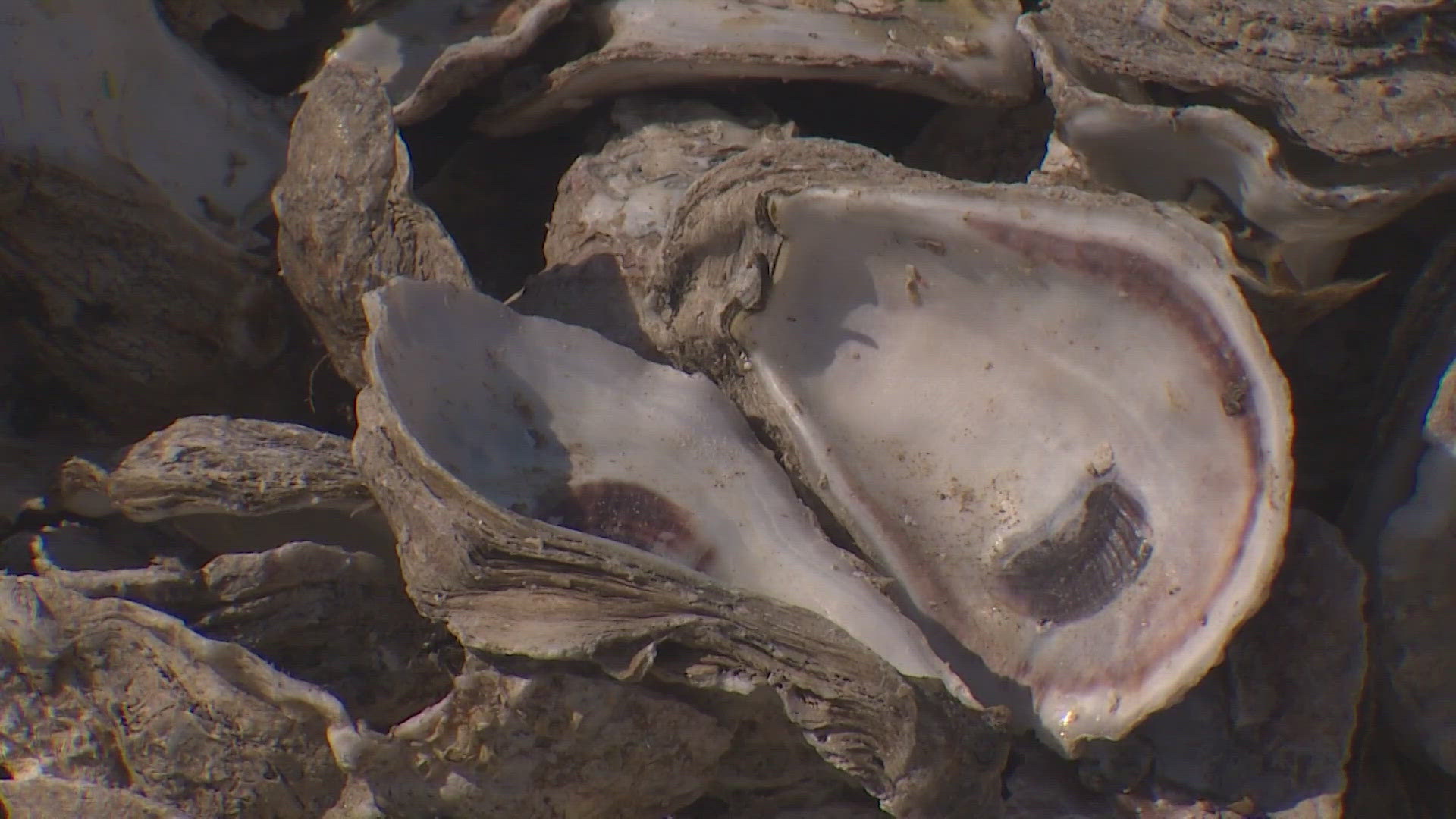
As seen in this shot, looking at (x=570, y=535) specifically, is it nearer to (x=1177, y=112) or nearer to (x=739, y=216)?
(x=739, y=216)

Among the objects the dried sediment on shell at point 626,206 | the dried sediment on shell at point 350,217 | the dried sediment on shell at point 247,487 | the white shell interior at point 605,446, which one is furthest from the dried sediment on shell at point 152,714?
the dried sediment on shell at point 626,206

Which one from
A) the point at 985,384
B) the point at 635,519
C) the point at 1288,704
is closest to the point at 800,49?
the point at 985,384

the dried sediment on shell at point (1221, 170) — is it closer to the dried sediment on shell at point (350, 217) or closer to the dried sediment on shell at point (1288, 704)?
the dried sediment on shell at point (1288, 704)

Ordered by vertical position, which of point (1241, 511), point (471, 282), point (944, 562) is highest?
point (471, 282)

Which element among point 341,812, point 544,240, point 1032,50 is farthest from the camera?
point 544,240

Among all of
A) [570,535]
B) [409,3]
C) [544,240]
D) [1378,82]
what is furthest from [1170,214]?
[409,3]

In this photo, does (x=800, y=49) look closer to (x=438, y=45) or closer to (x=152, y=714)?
(x=438, y=45)

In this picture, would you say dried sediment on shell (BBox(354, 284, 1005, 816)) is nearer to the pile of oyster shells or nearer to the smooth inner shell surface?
the pile of oyster shells
